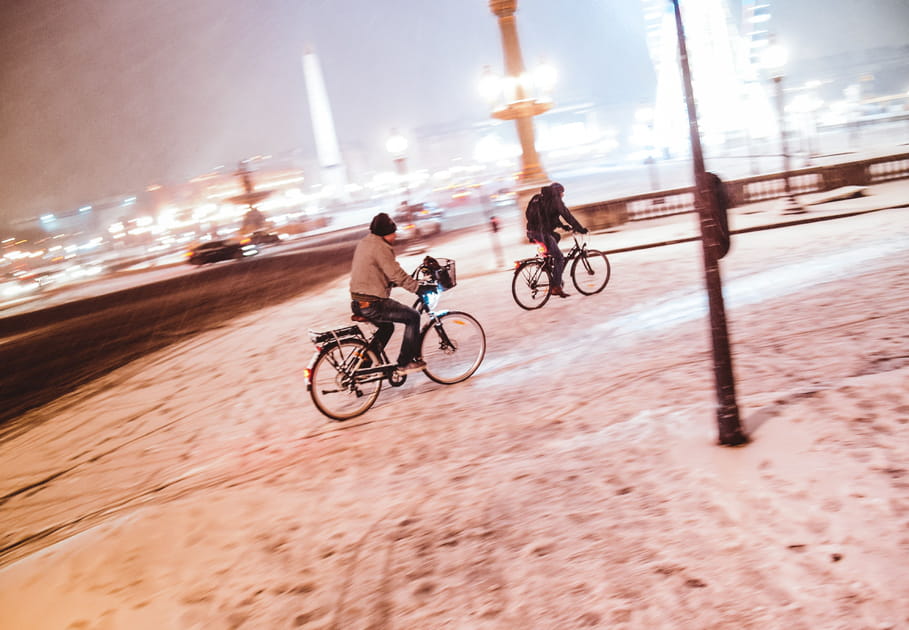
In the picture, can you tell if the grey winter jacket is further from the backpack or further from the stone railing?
the stone railing

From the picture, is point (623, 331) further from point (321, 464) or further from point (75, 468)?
point (75, 468)

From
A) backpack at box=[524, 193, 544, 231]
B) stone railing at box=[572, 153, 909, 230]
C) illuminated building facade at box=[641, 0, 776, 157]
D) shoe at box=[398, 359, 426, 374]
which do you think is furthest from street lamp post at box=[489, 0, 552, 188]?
illuminated building facade at box=[641, 0, 776, 157]

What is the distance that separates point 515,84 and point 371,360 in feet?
39.9

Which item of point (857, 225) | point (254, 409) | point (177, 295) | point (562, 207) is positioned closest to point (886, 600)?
point (254, 409)

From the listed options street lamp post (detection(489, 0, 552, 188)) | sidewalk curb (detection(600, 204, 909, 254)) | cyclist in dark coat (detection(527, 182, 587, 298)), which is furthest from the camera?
street lamp post (detection(489, 0, 552, 188))

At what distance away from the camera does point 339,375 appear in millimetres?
5879

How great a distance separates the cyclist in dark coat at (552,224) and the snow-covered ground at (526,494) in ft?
4.77

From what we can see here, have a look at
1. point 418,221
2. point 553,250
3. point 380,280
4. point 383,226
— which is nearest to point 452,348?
point 380,280

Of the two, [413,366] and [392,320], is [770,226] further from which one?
[392,320]

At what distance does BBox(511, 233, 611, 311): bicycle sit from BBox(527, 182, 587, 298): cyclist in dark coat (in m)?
0.10

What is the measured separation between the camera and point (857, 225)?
11469mm

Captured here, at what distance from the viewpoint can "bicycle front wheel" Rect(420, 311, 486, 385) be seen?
6352 mm

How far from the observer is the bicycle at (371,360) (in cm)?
583

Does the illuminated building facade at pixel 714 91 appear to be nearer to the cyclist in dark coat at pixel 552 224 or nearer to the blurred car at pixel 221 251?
the blurred car at pixel 221 251
